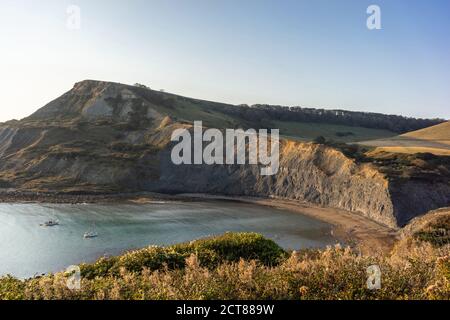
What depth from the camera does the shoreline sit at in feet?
209

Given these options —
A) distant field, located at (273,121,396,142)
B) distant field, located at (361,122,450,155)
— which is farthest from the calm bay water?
distant field, located at (273,121,396,142)

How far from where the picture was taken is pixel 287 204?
89188 millimetres

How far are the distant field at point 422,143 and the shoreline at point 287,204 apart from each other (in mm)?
28103

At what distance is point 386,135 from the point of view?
17725 cm

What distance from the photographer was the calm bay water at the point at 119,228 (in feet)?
170

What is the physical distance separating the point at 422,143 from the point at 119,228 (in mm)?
83661

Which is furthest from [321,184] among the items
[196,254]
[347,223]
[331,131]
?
[331,131]

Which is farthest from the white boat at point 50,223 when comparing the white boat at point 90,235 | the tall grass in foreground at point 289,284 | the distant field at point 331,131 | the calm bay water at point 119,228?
the distant field at point 331,131
